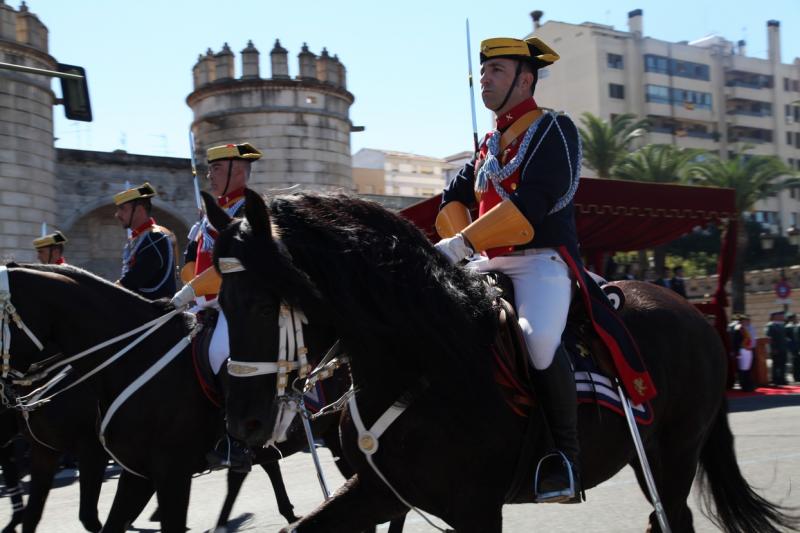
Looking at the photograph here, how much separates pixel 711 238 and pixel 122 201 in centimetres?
4710

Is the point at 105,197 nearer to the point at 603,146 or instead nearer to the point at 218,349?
the point at 218,349

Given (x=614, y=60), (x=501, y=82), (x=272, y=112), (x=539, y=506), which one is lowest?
(x=539, y=506)

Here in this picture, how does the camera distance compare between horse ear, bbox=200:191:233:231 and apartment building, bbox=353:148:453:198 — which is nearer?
horse ear, bbox=200:191:233:231

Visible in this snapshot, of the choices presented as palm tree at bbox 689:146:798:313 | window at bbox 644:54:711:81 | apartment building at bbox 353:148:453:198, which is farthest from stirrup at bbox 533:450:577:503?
apartment building at bbox 353:148:453:198

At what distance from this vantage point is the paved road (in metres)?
6.80

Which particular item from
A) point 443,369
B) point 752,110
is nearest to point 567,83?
point 752,110

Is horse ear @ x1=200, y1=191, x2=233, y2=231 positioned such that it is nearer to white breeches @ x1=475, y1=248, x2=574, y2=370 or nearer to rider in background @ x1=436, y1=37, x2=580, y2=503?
rider in background @ x1=436, y1=37, x2=580, y2=503

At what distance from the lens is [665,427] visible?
16.4 feet

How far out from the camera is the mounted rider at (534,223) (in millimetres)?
3844

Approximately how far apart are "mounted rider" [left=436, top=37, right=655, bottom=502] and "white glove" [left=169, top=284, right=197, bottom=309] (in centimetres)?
197

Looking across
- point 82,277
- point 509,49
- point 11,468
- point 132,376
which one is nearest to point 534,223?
point 509,49

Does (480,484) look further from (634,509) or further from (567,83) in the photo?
(567,83)

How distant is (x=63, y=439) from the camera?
21.9ft

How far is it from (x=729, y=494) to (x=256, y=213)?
3.56m
